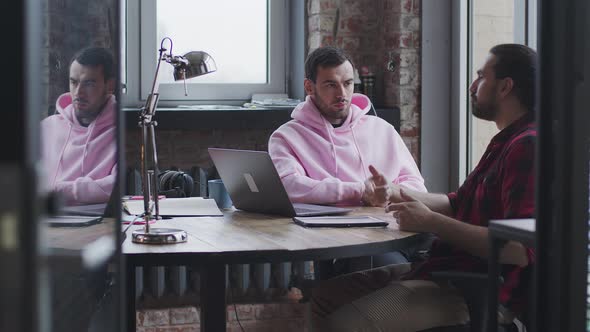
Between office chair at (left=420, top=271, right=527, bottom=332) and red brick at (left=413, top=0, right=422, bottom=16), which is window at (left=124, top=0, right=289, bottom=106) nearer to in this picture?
red brick at (left=413, top=0, right=422, bottom=16)

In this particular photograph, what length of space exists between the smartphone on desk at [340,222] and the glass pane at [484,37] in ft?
5.59

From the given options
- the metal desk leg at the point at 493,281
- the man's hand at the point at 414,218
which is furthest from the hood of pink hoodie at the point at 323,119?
the metal desk leg at the point at 493,281

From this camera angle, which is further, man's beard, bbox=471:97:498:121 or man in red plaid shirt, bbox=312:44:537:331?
man's beard, bbox=471:97:498:121

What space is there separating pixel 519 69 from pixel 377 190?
636 millimetres

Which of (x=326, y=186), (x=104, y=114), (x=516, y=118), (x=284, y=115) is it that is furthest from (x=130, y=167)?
(x=104, y=114)

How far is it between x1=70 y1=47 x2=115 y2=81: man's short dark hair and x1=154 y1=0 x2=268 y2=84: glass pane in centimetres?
301

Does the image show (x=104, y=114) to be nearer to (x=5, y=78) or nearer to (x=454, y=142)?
(x=5, y=78)

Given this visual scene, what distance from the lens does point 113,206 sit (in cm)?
90

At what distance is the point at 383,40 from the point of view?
399 cm

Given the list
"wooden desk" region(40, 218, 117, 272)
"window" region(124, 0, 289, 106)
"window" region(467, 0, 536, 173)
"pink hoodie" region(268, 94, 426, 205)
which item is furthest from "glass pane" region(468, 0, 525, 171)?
"wooden desk" region(40, 218, 117, 272)

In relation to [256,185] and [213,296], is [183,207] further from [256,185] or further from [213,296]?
[213,296]

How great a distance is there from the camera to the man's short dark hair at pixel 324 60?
3184mm

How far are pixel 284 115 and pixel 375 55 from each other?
0.61m

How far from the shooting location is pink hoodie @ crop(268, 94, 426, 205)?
303cm
